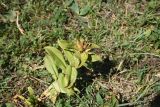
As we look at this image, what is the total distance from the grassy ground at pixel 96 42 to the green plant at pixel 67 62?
0.17 metres

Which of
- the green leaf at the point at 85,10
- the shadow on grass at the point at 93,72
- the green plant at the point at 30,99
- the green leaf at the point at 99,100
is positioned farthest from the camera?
the green leaf at the point at 85,10

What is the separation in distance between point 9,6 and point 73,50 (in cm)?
108

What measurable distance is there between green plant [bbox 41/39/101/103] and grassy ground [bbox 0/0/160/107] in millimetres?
173

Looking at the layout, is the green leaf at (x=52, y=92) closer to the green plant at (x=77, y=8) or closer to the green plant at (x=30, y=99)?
the green plant at (x=30, y=99)

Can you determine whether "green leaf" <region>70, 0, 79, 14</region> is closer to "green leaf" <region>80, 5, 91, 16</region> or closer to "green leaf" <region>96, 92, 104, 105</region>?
"green leaf" <region>80, 5, 91, 16</region>

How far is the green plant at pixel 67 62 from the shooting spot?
9.59 ft

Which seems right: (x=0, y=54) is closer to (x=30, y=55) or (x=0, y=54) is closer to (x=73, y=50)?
(x=30, y=55)

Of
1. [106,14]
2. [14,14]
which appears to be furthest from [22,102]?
[106,14]

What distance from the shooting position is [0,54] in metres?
3.35

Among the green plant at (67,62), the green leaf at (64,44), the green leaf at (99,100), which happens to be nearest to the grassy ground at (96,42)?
the green leaf at (99,100)

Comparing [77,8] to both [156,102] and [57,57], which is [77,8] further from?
[156,102]

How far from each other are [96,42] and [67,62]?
0.58 m

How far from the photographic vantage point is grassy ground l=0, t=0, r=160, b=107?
321cm

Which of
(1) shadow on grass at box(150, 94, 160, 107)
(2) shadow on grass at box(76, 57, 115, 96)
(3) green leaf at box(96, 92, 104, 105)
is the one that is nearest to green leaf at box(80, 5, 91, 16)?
(2) shadow on grass at box(76, 57, 115, 96)
